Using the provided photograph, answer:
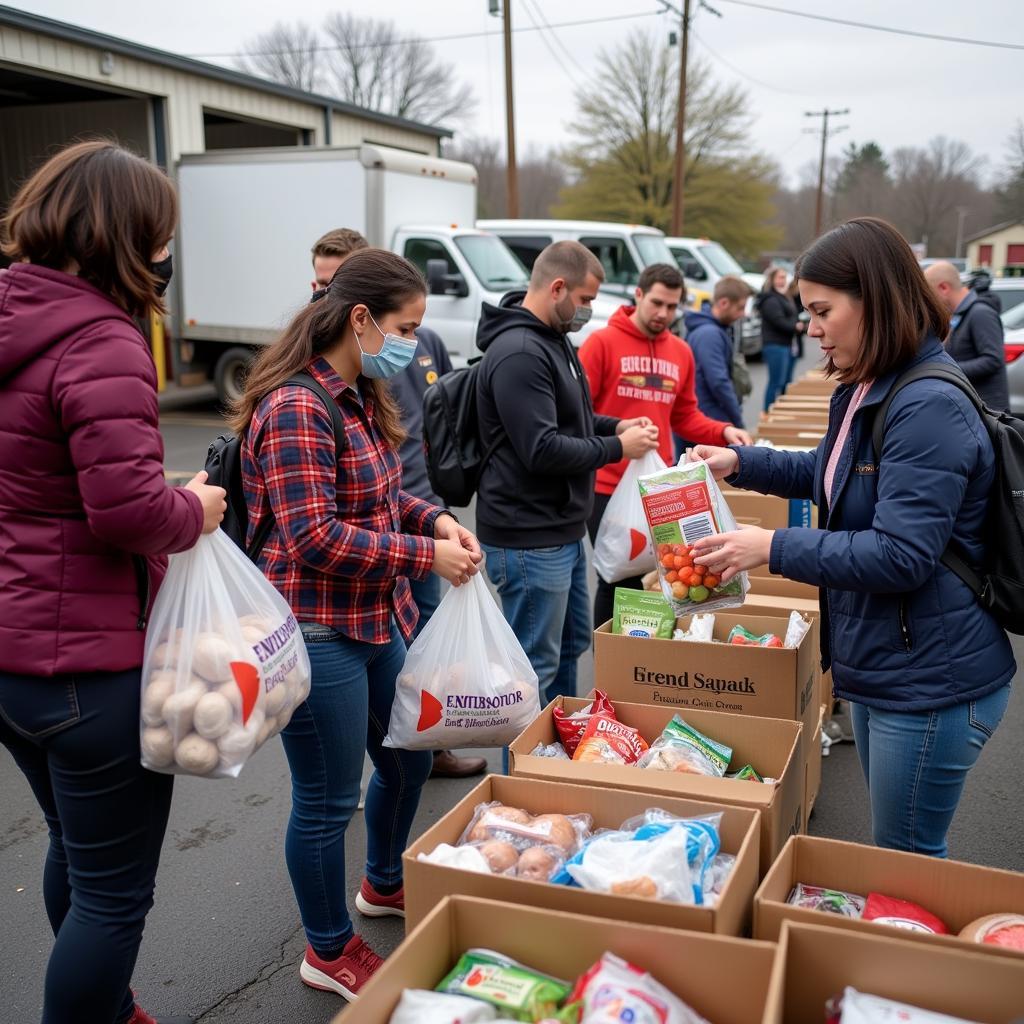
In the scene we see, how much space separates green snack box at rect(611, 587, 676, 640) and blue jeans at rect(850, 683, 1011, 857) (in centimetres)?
99

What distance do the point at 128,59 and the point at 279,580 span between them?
11743mm

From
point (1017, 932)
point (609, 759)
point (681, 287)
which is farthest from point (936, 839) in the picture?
point (681, 287)

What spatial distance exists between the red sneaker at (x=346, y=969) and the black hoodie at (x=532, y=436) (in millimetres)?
1407

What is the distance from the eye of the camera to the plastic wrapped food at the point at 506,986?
1472mm

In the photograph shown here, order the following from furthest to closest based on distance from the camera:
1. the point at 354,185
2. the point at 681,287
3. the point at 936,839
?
the point at 354,185 < the point at 681,287 < the point at 936,839

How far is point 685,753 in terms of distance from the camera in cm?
238

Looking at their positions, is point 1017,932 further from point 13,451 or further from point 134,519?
point 13,451

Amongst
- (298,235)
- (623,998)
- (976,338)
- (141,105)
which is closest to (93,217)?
(623,998)

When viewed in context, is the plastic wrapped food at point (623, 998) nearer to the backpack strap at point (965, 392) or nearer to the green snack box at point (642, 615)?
the backpack strap at point (965, 392)

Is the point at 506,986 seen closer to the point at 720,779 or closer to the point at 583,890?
the point at 583,890

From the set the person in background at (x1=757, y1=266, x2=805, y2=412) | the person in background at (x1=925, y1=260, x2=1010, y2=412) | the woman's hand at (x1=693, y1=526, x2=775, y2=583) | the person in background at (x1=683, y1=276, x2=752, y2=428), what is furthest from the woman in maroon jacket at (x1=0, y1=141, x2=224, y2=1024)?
the person in background at (x1=757, y1=266, x2=805, y2=412)

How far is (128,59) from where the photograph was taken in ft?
39.0

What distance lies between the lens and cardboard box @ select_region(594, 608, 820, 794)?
108 inches

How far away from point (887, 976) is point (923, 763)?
689mm
